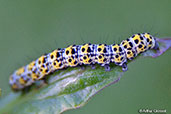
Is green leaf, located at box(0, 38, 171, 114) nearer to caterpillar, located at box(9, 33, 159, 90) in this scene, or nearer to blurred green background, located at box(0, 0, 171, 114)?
caterpillar, located at box(9, 33, 159, 90)

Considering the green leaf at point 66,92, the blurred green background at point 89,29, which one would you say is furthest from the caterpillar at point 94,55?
the blurred green background at point 89,29

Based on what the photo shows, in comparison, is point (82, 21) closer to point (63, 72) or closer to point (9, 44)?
point (9, 44)

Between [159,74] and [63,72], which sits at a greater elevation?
[63,72]

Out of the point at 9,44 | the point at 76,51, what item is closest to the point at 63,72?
the point at 76,51

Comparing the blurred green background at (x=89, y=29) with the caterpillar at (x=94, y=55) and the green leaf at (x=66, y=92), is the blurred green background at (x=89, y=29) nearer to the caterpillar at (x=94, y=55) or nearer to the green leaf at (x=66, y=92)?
the caterpillar at (x=94, y=55)

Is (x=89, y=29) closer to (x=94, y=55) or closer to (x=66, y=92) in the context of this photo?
(x=94, y=55)

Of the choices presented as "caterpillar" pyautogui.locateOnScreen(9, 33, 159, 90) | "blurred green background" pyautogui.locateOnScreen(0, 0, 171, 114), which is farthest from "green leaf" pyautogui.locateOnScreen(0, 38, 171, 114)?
"blurred green background" pyautogui.locateOnScreen(0, 0, 171, 114)
